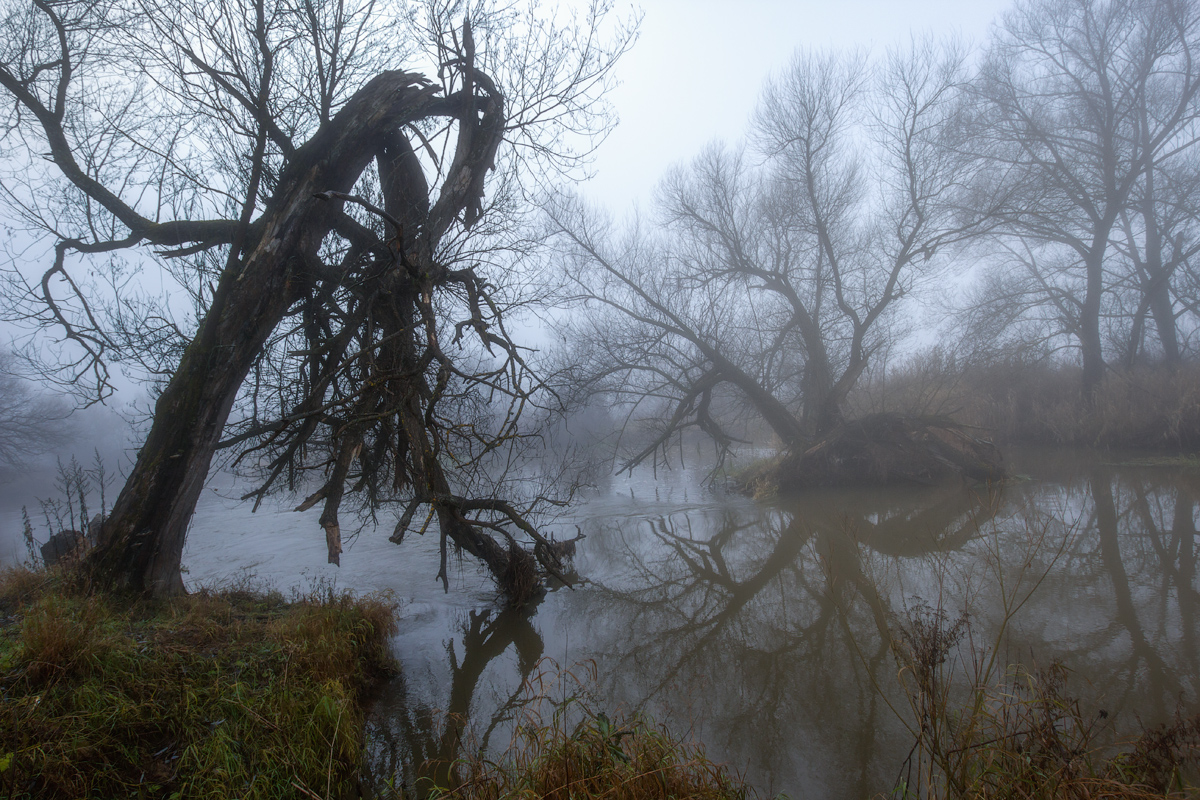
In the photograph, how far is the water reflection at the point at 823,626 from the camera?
445cm

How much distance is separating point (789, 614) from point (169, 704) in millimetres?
5490

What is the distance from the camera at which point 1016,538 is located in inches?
334

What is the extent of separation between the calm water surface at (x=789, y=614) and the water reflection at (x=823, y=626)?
24 mm

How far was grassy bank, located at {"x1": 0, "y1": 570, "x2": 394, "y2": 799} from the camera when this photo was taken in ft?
11.0

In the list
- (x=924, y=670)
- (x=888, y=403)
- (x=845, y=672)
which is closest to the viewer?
(x=924, y=670)

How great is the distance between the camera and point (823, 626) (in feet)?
21.1

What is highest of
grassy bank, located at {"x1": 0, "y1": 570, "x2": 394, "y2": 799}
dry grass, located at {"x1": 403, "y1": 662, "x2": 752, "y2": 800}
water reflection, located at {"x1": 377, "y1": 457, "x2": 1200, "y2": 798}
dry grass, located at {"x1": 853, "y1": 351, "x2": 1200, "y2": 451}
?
dry grass, located at {"x1": 853, "y1": 351, "x2": 1200, "y2": 451}

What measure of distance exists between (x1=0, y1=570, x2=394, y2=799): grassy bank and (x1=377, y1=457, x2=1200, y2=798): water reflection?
25.5 inches

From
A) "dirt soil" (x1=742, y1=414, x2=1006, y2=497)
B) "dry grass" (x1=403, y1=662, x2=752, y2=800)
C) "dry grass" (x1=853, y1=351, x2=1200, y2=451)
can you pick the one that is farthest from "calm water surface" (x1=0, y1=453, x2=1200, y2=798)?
"dry grass" (x1=853, y1=351, x2=1200, y2=451)

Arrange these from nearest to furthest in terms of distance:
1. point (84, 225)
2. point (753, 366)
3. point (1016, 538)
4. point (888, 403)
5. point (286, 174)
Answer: point (286, 174) < point (84, 225) < point (1016, 538) < point (753, 366) < point (888, 403)

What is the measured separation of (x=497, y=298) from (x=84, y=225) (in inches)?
162

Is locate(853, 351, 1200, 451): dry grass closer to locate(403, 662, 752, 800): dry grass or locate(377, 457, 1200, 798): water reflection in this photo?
locate(377, 457, 1200, 798): water reflection

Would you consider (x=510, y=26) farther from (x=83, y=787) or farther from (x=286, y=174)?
(x=83, y=787)

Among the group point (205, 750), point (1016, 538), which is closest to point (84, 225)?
Result: point (205, 750)
